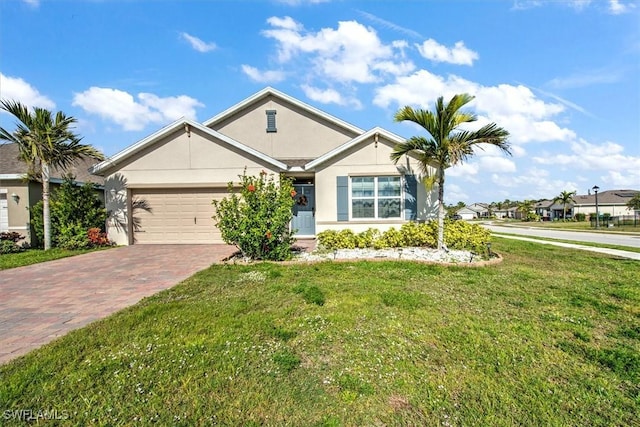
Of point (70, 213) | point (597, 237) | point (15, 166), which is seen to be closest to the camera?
point (70, 213)

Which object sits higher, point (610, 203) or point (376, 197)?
point (610, 203)

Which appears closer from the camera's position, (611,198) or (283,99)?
(283,99)

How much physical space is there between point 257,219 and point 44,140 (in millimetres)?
9055

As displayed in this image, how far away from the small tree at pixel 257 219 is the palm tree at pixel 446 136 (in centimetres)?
465

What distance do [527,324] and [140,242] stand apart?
517 inches

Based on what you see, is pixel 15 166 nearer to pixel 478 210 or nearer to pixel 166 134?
pixel 166 134

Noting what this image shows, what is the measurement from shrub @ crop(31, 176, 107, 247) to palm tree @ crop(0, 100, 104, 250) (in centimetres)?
34

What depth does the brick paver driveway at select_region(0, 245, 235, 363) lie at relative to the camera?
3906mm

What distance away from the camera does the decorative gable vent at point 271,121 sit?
1494 centimetres

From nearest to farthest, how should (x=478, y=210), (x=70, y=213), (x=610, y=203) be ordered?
(x=70, y=213) < (x=610, y=203) < (x=478, y=210)

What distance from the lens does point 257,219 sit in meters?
8.01

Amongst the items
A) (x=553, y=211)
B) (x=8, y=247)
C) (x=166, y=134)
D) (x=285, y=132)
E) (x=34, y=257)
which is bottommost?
(x=34, y=257)

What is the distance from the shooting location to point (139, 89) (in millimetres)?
12211

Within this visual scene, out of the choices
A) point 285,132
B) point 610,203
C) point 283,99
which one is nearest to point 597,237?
point 285,132
